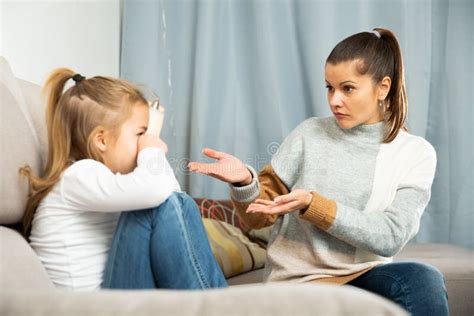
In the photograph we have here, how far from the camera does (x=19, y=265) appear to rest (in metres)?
1.32

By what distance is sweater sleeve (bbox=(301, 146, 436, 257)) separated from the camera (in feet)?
5.28

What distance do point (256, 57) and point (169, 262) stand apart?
160cm

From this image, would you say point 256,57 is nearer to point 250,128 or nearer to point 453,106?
point 250,128

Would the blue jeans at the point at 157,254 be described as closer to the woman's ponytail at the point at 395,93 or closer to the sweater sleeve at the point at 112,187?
the sweater sleeve at the point at 112,187

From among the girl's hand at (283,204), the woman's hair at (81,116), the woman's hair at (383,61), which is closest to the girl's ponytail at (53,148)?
the woman's hair at (81,116)

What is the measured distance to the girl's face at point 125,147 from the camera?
1.59 meters

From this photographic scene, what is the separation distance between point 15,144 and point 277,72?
1551 mm

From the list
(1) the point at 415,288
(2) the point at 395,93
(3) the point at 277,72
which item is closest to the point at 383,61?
(2) the point at 395,93

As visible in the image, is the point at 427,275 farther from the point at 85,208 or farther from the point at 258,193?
the point at 85,208

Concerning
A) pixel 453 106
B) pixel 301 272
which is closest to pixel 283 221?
pixel 301 272

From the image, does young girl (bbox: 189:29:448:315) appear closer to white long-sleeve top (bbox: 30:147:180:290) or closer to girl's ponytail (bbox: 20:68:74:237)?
white long-sleeve top (bbox: 30:147:180:290)

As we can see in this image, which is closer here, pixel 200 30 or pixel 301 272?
pixel 301 272

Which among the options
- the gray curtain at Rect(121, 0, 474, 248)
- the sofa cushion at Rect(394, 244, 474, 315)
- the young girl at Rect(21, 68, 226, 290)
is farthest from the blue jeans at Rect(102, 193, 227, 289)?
the gray curtain at Rect(121, 0, 474, 248)

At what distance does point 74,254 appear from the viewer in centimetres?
148
